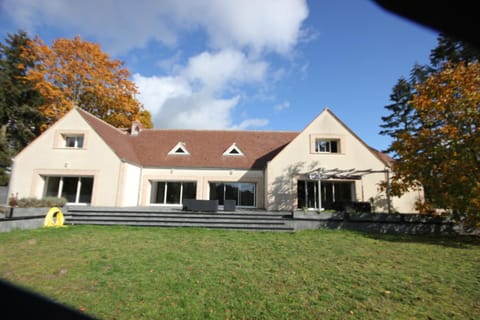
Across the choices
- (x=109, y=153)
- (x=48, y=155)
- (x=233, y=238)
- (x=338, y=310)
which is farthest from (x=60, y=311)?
(x=48, y=155)

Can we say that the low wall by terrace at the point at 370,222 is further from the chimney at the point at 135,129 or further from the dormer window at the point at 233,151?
the chimney at the point at 135,129

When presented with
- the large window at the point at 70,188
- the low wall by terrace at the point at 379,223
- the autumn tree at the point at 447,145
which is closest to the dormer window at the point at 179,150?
the large window at the point at 70,188

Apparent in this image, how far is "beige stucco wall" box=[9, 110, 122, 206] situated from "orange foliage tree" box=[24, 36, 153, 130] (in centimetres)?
1076

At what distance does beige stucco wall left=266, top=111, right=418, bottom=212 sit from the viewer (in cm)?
1678

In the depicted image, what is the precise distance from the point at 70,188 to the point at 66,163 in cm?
203

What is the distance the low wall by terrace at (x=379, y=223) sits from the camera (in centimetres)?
1220

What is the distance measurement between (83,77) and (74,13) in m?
23.5

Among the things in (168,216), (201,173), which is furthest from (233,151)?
(168,216)

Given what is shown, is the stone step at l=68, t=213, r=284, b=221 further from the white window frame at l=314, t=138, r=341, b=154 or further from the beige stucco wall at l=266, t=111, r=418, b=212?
the white window frame at l=314, t=138, r=341, b=154

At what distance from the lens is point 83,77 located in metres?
26.5

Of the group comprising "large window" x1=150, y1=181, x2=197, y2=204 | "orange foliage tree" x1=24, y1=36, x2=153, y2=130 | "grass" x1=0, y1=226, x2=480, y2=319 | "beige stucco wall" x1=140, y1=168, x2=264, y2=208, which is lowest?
"grass" x1=0, y1=226, x2=480, y2=319

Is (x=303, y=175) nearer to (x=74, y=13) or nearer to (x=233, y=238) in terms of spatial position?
(x=233, y=238)

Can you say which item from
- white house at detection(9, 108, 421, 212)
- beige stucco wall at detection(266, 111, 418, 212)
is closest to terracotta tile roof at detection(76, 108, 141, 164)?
white house at detection(9, 108, 421, 212)

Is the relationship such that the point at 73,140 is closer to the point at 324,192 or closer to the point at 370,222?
the point at 324,192
